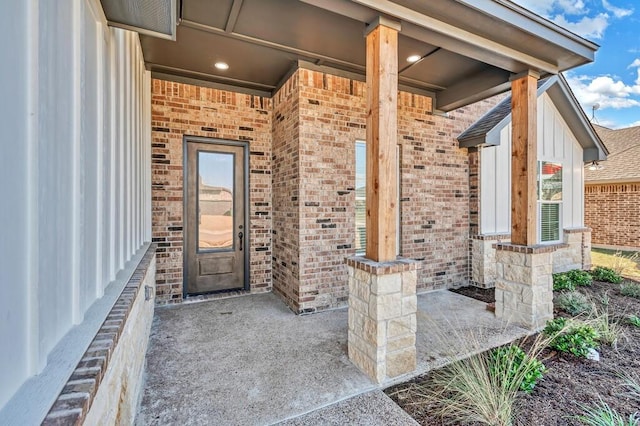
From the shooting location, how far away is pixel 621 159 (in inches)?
461

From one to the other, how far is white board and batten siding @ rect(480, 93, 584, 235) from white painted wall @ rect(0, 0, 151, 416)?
5.85m

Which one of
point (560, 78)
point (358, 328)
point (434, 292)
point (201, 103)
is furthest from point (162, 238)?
point (560, 78)

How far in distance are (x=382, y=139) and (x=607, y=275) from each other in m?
6.69

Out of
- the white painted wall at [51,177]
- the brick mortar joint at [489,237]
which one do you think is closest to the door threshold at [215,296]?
the white painted wall at [51,177]

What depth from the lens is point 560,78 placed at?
6289 millimetres

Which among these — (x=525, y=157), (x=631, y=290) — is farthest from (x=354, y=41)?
(x=631, y=290)

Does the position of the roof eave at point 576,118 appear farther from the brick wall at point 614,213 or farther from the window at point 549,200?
the brick wall at point 614,213

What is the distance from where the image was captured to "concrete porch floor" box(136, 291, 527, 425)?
2.22 m

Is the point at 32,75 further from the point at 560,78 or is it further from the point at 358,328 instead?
the point at 560,78

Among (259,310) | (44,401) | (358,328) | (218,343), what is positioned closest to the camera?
(44,401)

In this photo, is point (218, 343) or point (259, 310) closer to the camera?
point (218, 343)

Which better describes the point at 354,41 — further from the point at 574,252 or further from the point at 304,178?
the point at 574,252

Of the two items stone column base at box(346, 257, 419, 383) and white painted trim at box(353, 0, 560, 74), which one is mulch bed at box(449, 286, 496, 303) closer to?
stone column base at box(346, 257, 419, 383)

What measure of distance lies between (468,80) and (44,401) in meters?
5.61
